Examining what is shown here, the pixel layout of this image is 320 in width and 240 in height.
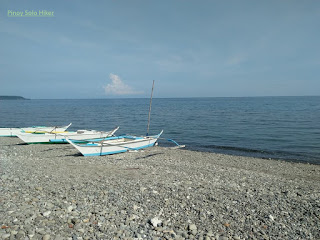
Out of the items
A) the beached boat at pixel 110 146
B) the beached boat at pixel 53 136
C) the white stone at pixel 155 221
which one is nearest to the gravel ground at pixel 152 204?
the white stone at pixel 155 221

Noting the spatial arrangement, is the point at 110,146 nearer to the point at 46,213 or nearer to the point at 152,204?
the point at 152,204

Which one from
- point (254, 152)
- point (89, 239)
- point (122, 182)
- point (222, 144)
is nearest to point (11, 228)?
point (89, 239)

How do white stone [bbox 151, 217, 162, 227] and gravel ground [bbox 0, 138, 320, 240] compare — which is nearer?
gravel ground [bbox 0, 138, 320, 240]

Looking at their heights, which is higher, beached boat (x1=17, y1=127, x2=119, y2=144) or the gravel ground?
the gravel ground

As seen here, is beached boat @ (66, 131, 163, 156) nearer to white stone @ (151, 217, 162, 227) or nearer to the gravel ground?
the gravel ground

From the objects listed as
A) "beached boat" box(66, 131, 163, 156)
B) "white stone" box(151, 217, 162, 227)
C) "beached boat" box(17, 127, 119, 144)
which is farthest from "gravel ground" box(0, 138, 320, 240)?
"beached boat" box(17, 127, 119, 144)

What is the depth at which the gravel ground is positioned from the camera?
20.2 ft

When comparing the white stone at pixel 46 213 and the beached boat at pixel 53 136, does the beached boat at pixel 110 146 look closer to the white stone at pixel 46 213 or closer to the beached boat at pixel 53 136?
the beached boat at pixel 53 136

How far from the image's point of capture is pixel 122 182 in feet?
33.4

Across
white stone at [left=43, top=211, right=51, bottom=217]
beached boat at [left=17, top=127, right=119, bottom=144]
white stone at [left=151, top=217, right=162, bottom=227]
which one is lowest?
beached boat at [left=17, top=127, right=119, bottom=144]

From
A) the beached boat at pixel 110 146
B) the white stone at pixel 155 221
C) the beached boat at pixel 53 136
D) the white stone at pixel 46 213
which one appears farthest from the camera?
the beached boat at pixel 53 136

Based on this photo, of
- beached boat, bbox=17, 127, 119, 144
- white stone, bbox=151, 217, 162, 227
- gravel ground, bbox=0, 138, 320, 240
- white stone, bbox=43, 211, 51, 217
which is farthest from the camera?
beached boat, bbox=17, 127, 119, 144

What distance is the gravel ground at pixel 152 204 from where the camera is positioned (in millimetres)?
6172

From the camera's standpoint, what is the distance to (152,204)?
7836 millimetres
